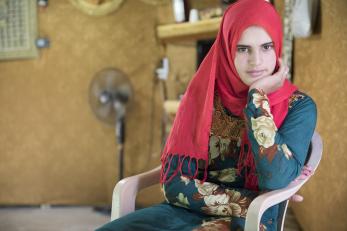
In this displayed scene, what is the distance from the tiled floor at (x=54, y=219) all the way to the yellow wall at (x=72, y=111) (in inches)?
6.0

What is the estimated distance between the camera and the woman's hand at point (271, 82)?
127 cm

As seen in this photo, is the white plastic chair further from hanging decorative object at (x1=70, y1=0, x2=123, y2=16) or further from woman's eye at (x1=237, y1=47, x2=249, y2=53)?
hanging decorative object at (x1=70, y1=0, x2=123, y2=16)

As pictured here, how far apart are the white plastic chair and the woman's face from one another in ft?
1.05

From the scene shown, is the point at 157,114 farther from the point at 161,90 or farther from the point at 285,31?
the point at 285,31

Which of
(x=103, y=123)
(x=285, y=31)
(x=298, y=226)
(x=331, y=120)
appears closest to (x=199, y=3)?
(x=285, y=31)

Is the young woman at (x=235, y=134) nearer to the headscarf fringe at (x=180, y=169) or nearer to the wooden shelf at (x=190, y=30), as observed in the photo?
the headscarf fringe at (x=180, y=169)

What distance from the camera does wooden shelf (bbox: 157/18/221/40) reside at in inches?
123

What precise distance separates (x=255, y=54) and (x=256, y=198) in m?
0.48

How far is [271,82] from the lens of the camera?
1283mm

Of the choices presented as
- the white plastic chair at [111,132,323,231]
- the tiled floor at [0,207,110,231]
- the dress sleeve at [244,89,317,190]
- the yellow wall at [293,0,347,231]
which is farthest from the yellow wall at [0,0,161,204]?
the dress sleeve at [244,89,317,190]

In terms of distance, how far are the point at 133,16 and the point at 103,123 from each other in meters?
1.06

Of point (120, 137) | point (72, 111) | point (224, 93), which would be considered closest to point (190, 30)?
point (120, 137)

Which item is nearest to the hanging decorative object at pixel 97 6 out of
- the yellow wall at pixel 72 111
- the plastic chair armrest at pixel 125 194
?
the yellow wall at pixel 72 111

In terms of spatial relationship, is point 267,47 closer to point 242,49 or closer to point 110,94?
point 242,49
